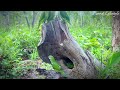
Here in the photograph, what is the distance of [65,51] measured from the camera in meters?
3.28

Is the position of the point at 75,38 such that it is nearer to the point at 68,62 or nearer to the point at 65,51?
the point at 65,51

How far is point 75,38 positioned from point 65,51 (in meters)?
0.25

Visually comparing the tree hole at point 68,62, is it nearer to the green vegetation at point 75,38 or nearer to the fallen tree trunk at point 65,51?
the fallen tree trunk at point 65,51

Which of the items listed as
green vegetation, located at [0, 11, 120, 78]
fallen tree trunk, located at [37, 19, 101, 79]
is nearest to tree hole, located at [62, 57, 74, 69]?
fallen tree trunk, located at [37, 19, 101, 79]

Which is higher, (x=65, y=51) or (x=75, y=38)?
(x=75, y=38)


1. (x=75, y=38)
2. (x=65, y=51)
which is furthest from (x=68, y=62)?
(x=75, y=38)

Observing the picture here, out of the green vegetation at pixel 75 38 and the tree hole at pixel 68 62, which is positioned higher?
the green vegetation at pixel 75 38

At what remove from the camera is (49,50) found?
332 centimetres

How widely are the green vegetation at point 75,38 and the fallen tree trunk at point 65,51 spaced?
8 centimetres

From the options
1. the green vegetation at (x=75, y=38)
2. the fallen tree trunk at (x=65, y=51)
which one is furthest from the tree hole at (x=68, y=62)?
the green vegetation at (x=75, y=38)

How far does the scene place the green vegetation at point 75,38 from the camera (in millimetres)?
3271

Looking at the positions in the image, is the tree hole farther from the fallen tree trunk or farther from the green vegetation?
the green vegetation

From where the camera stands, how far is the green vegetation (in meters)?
3.27
